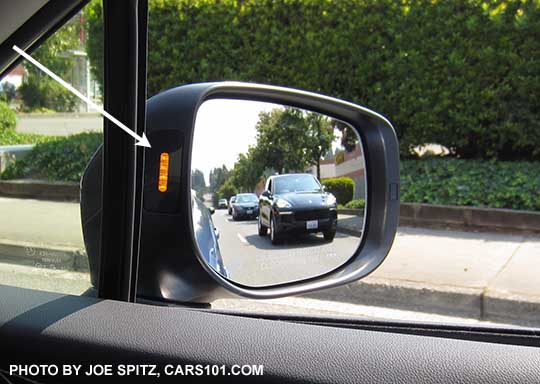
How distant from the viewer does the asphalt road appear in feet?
4.97

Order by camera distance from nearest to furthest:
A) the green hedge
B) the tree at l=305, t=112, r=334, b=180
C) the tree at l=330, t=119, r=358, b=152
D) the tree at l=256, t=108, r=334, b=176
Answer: the tree at l=256, t=108, r=334, b=176 < the tree at l=305, t=112, r=334, b=180 < the tree at l=330, t=119, r=358, b=152 < the green hedge

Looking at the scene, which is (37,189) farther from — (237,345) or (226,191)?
(237,345)

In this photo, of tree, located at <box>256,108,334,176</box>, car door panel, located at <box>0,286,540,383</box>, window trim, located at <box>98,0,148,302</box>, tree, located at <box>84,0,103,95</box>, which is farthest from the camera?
tree, located at <box>256,108,334,176</box>

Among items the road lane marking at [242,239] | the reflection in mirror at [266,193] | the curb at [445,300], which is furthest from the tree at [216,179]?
the curb at [445,300]

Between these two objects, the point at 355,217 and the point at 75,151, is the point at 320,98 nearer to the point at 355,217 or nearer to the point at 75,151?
the point at 355,217

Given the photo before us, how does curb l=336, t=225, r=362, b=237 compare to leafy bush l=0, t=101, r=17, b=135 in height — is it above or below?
below

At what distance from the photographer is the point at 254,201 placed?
1525 millimetres

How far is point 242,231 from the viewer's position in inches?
59.8

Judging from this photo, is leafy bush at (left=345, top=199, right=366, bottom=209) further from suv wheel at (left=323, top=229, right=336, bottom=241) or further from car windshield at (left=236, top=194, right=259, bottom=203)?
car windshield at (left=236, top=194, right=259, bottom=203)

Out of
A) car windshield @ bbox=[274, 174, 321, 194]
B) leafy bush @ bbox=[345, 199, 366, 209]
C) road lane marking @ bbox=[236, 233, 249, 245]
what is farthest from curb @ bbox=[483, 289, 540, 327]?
road lane marking @ bbox=[236, 233, 249, 245]

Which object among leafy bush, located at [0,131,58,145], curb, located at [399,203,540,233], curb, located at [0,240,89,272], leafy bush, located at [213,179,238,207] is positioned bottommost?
curb, located at [399,203,540,233]

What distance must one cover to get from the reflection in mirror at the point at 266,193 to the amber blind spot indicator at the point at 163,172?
61mm

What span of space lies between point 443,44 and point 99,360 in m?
7.63

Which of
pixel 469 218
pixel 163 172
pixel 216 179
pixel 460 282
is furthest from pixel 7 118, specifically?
pixel 469 218
